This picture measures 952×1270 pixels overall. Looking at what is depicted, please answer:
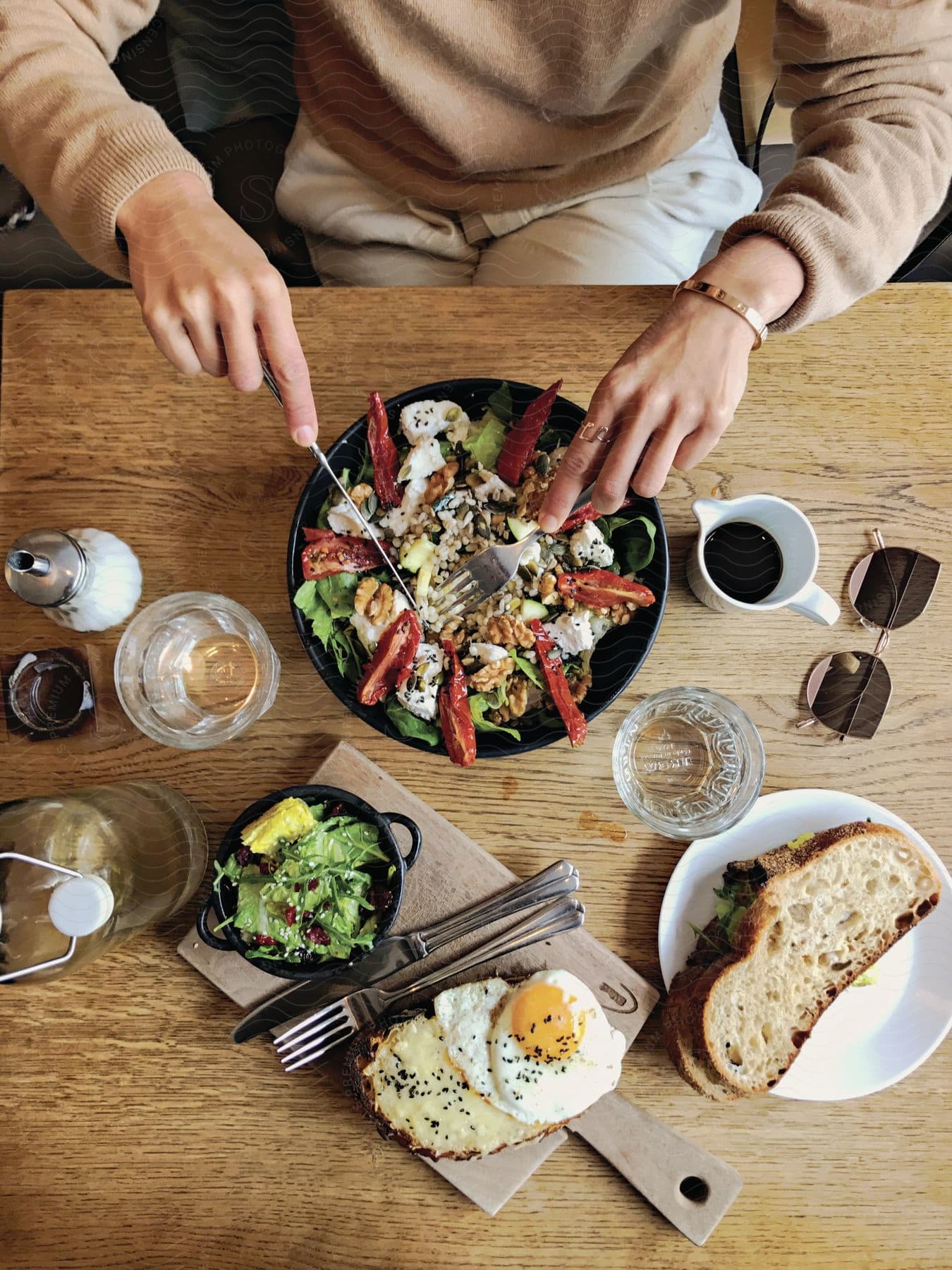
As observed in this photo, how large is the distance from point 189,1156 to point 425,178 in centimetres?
86

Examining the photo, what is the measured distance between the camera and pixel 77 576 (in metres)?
0.70

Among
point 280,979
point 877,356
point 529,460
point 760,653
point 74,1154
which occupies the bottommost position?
point 74,1154

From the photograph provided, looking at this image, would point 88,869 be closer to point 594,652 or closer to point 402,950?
point 402,950

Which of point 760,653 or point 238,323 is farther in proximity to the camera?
point 760,653

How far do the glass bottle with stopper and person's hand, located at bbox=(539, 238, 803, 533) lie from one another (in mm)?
360

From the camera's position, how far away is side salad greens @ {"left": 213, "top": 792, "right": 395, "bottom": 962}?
681 millimetres

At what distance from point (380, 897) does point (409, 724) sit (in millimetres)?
143

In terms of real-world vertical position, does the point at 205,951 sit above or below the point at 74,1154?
above

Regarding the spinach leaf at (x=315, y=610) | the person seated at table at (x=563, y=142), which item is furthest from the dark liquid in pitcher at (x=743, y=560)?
the spinach leaf at (x=315, y=610)

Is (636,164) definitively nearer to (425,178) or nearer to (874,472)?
(425,178)

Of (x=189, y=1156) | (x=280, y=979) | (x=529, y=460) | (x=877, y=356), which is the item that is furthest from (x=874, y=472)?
(x=189, y=1156)

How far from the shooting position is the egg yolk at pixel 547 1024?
681mm

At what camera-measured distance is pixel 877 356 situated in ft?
2.50

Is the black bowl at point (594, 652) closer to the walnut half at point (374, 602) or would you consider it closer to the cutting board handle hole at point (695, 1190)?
the walnut half at point (374, 602)
